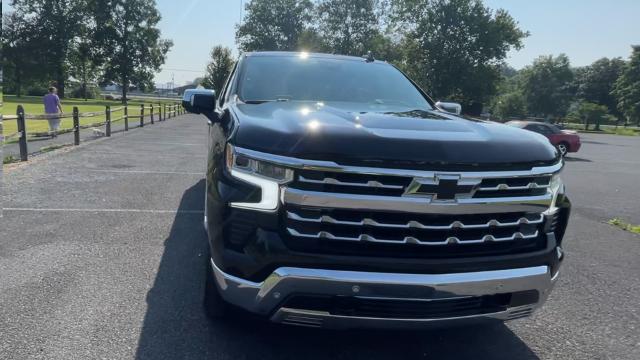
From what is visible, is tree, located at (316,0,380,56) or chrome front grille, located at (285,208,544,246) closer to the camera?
chrome front grille, located at (285,208,544,246)

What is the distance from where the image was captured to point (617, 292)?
4180 mm

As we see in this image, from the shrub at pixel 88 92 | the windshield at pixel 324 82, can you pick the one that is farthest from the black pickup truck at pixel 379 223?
the shrub at pixel 88 92

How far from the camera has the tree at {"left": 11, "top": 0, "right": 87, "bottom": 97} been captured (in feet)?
213

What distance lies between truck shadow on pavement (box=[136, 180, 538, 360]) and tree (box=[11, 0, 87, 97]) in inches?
2799

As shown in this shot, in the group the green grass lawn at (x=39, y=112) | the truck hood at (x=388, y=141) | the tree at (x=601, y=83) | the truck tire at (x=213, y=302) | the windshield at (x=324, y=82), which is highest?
the tree at (x=601, y=83)

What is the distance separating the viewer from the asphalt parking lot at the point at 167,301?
9.65 ft

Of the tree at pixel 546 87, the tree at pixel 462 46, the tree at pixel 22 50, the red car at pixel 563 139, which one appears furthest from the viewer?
the tree at pixel 546 87

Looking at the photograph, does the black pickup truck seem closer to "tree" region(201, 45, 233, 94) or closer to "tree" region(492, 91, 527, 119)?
"tree" region(201, 45, 233, 94)

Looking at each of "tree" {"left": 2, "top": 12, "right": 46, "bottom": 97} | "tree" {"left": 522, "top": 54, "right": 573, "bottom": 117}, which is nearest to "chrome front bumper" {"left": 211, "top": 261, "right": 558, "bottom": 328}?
"tree" {"left": 2, "top": 12, "right": 46, "bottom": 97}

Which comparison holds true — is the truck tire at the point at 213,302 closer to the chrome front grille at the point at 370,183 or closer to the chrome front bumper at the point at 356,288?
the chrome front bumper at the point at 356,288

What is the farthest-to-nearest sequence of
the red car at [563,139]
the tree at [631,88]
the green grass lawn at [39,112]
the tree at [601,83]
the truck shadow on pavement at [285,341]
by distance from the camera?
the tree at [601,83]
the tree at [631,88]
the red car at [563,139]
the green grass lawn at [39,112]
the truck shadow on pavement at [285,341]

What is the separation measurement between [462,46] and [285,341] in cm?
4533

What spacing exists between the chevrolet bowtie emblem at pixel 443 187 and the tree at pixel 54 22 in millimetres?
72287

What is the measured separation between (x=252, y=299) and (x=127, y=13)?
236 ft
